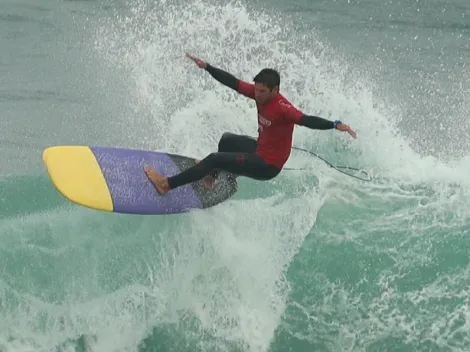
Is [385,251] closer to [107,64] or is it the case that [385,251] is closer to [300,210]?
[300,210]

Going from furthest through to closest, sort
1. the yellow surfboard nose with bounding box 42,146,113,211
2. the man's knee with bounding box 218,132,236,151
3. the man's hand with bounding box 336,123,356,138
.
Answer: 1. the man's knee with bounding box 218,132,236,151
2. the yellow surfboard nose with bounding box 42,146,113,211
3. the man's hand with bounding box 336,123,356,138

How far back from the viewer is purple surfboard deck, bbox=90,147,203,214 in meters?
8.02

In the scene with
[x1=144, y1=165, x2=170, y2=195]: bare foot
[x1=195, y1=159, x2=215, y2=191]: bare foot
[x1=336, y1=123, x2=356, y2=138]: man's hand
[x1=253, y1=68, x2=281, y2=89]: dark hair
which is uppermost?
[x1=253, y1=68, x2=281, y2=89]: dark hair

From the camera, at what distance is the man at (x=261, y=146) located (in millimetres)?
7742

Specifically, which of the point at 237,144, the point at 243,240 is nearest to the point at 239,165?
the point at 237,144

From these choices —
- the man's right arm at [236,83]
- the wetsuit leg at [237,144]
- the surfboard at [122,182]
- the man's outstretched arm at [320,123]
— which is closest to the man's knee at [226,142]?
the wetsuit leg at [237,144]

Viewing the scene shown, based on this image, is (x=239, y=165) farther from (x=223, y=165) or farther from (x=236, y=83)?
(x=236, y=83)

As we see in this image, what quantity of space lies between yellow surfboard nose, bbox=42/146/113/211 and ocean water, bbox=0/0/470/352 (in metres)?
1.09

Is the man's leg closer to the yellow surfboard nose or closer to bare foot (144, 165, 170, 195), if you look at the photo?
bare foot (144, 165, 170, 195)

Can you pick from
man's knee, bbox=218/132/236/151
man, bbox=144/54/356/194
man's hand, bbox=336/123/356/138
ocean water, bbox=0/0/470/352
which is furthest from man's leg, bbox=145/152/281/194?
man's hand, bbox=336/123/356/138

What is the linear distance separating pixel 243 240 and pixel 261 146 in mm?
1217

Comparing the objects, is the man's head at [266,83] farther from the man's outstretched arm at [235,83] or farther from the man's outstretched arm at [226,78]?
the man's outstretched arm at [226,78]

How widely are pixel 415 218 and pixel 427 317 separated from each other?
1.43 meters

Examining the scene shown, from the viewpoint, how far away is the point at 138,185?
817 cm
